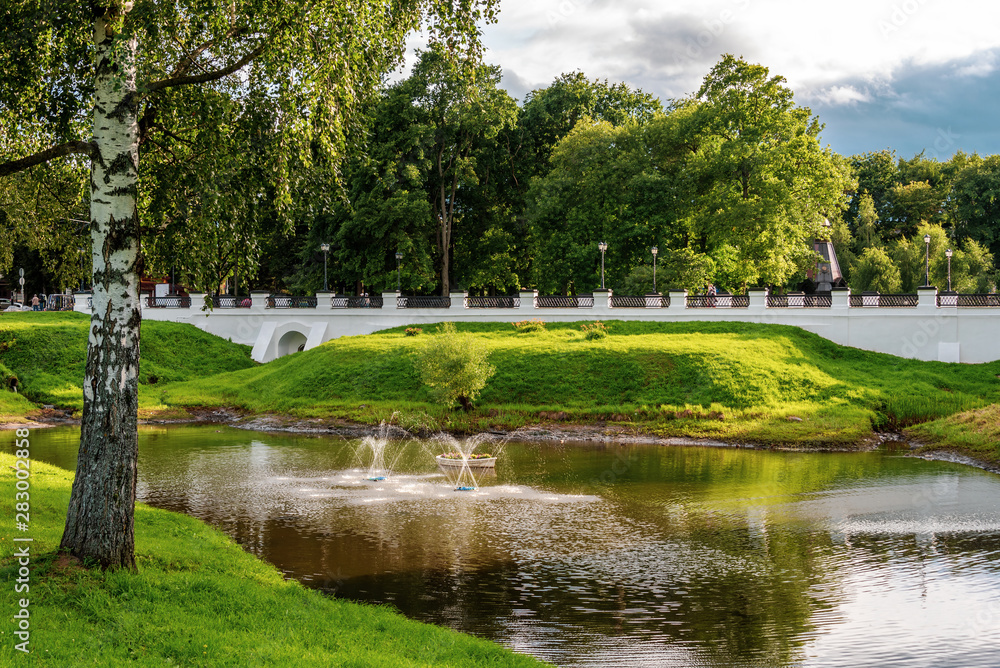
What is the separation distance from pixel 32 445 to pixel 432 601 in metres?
21.7

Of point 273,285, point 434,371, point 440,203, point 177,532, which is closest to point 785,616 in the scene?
point 177,532

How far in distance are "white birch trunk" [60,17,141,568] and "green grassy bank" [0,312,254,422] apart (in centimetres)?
2789

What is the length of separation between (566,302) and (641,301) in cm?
424

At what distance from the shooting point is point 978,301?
4012cm

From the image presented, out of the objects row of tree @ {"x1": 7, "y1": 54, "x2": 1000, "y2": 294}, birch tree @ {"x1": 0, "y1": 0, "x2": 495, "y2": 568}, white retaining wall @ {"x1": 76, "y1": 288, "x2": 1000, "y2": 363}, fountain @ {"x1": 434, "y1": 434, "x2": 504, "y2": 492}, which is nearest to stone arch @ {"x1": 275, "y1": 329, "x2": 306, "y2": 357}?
white retaining wall @ {"x1": 76, "y1": 288, "x2": 1000, "y2": 363}

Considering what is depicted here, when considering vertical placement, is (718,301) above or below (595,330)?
above

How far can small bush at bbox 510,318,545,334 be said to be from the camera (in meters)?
43.1

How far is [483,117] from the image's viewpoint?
53156 mm

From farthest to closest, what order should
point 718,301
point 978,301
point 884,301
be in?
1. point 718,301
2. point 884,301
3. point 978,301

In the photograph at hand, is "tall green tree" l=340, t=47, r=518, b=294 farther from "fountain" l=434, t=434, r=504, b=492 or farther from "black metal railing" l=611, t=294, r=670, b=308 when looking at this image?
"fountain" l=434, t=434, r=504, b=492

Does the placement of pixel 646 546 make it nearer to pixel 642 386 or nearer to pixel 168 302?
pixel 642 386

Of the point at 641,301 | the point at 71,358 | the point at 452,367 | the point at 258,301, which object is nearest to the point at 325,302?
the point at 258,301

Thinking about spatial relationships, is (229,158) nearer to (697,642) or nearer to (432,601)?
(432,601)

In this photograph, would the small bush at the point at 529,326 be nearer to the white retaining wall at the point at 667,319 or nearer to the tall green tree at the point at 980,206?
the white retaining wall at the point at 667,319
